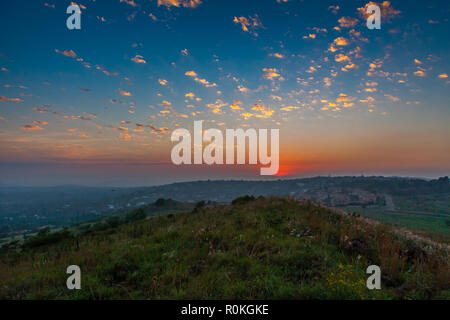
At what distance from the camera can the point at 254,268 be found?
196 inches

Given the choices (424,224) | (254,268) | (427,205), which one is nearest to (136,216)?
(254,268)

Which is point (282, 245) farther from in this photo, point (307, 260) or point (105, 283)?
point (105, 283)

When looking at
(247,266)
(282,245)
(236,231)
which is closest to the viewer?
(247,266)

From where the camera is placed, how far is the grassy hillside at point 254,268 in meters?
4.12

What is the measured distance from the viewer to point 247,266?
517 cm

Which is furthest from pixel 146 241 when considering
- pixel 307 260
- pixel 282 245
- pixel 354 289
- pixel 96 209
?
pixel 96 209

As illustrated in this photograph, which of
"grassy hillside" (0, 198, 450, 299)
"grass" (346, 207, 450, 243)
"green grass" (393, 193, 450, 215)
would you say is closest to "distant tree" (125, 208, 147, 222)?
"grassy hillside" (0, 198, 450, 299)

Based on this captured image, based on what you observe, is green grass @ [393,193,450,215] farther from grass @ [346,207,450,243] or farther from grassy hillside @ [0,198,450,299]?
grassy hillside @ [0,198,450,299]

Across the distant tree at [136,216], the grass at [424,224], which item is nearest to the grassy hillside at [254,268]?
the grass at [424,224]

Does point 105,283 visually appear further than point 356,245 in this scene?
No

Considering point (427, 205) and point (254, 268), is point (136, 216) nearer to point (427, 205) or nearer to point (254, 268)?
point (254, 268)
